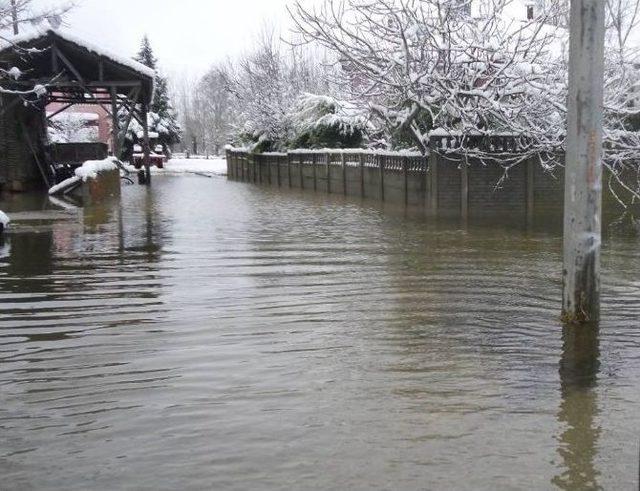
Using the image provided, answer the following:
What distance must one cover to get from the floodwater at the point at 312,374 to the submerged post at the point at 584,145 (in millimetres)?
620

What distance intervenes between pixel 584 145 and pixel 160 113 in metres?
63.6

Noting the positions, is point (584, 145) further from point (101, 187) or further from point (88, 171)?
point (101, 187)

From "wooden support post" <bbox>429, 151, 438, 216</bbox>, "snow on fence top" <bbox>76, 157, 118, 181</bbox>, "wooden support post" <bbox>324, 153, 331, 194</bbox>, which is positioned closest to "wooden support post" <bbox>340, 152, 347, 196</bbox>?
"wooden support post" <bbox>324, 153, 331, 194</bbox>

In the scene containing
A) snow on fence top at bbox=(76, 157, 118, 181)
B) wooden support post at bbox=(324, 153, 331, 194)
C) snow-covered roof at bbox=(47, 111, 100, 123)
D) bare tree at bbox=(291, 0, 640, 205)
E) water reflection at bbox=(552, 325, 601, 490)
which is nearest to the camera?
water reflection at bbox=(552, 325, 601, 490)

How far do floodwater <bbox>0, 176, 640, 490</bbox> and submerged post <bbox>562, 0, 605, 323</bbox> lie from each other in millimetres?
620

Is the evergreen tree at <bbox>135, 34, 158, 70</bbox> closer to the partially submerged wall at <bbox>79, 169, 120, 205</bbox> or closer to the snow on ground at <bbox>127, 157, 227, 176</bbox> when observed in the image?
the snow on ground at <bbox>127, 157, 227, 176</bbox>

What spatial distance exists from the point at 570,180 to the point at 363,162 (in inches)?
703

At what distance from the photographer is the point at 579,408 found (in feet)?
14.7

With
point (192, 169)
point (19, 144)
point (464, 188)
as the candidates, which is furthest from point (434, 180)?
point (192, 169)

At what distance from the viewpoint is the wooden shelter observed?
25.0 m

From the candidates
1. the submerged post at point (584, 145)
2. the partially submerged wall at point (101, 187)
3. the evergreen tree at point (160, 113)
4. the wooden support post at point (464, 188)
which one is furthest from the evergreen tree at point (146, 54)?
the submerged post at point (584, 145)

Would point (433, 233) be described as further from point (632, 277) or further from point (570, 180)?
point (570, 180)

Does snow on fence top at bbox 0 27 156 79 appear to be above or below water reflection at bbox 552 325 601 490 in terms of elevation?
above

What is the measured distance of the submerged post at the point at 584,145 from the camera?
5.80 meters
